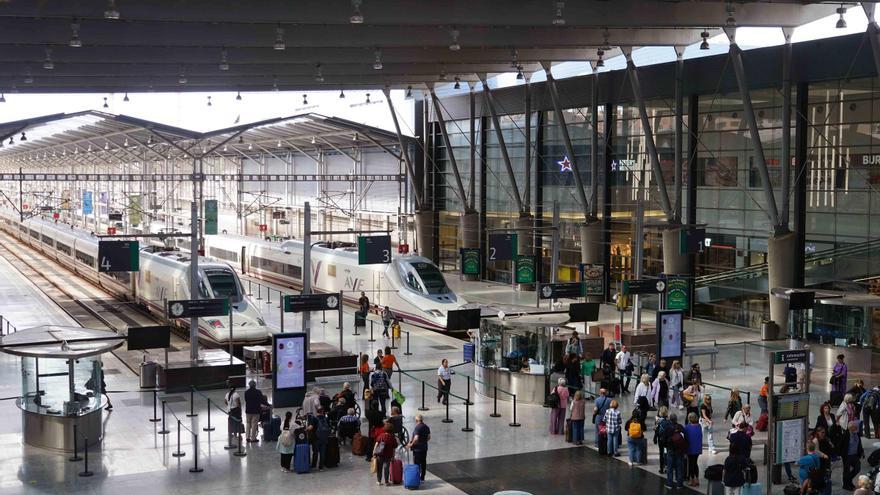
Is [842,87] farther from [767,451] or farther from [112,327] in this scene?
[112,327]

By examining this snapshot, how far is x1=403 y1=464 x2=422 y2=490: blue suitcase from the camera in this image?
1650 centimetres

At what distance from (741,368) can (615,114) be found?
17103mm

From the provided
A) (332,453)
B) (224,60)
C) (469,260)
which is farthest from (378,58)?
(332,453)

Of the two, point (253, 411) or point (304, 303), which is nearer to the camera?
point (253, 411)

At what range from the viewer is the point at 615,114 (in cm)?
4247

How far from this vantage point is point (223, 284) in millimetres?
33844

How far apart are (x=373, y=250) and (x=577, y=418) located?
50.5 feet

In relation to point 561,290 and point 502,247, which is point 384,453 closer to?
point 561,290

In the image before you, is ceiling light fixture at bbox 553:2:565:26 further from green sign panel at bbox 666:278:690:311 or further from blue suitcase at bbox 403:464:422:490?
blue suitcase at bbox 403:464:422:490

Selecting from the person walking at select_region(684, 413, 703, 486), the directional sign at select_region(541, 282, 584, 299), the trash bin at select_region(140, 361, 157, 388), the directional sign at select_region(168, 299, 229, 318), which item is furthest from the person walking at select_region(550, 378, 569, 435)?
the directional sign at select_region(541, 282, 584, 299)

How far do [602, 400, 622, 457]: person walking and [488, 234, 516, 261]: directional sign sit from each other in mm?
18313

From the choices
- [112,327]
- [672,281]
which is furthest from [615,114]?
[112,327]

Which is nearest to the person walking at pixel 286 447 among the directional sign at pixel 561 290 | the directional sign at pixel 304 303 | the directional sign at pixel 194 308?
the directional sign at pixel 194 308

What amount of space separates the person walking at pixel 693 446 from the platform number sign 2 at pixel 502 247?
19888 mm
